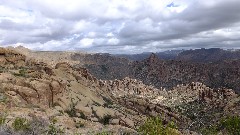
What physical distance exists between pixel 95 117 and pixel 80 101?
28.8 feet

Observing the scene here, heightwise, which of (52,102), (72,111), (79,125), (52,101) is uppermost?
(52,101)

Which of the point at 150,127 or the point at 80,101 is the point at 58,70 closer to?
the point at 80,101

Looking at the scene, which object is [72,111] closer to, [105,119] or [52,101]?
[52,101]

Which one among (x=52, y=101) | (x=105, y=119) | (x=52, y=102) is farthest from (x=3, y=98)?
(x=105, y=119)

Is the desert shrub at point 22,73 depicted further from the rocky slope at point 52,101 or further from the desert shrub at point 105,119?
the desert shrub at point 105,119

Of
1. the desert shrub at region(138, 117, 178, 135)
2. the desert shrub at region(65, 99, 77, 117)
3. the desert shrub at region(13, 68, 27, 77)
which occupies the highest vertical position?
the desert shrub at region(13, 68, 27, 77)

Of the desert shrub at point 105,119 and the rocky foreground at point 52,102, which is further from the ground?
the rocky foreground at point 52,102

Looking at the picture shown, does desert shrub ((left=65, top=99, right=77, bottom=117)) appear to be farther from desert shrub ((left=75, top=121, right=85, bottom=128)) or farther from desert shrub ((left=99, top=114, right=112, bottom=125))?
desert shrub ((left=75, top=121, right=85, bottom=128))

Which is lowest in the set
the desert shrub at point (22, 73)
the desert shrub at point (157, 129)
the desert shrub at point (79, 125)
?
the desert shrub at point (79, 125)

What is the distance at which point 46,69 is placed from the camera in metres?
119

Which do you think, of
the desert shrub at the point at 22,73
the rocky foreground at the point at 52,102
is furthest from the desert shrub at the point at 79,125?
the desert shrub at the point at 22,73

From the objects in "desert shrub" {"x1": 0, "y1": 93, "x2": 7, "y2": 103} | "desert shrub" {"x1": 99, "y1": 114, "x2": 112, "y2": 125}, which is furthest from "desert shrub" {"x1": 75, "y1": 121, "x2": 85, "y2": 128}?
"desert shrub" {"x1": 0, "y1": 93, "x2": 7, "y2": 103}

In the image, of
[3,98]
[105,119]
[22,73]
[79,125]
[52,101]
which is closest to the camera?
[3,98]

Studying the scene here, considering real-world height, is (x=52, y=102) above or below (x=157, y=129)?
below
